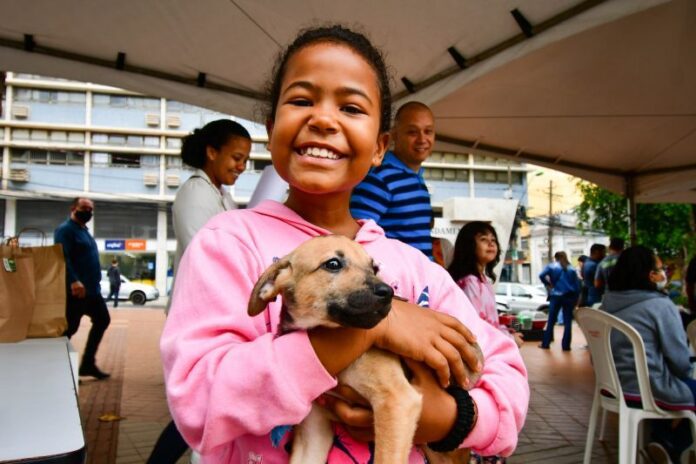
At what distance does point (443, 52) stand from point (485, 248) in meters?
1.74

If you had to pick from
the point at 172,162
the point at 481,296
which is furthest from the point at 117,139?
the point at 481,296

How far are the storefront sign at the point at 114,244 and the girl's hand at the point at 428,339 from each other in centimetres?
4144

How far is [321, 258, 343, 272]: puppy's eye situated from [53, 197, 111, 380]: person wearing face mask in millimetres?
5987

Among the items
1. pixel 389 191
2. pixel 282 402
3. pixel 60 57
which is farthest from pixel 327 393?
pixel 60 57

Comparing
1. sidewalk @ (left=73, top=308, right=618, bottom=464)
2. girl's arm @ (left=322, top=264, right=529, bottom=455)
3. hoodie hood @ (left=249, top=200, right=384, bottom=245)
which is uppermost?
hoodie hood @ (left=249, top=200, right=384, bottom=245)

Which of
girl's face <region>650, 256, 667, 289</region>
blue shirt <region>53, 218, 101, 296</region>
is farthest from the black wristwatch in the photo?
blue shirt <region>53, 218, 101, 296</region>

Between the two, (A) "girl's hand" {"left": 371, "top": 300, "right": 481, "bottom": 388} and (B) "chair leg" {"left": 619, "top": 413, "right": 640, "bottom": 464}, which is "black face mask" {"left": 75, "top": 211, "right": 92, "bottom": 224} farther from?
(A) "girl's hand" {"left": 371, "top": 300, "right": 481, "bottom": 388}

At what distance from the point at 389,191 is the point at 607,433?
14.2 ft

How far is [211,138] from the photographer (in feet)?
11.4

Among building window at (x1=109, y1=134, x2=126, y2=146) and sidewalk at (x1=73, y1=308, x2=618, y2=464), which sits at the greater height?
building window at (x1=109, y1=134, x2=126, y2=146)

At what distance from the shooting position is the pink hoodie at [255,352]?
36.8 inches

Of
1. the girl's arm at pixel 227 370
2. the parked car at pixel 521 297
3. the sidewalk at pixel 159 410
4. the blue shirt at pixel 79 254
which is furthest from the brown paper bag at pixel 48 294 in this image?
the parked car at pixel 521 297

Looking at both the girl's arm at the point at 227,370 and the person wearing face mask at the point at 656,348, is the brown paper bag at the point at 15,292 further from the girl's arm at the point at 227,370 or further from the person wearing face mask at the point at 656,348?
the person wearing face mask at the point at 656,348

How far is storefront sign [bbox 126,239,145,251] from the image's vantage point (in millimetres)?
39031
